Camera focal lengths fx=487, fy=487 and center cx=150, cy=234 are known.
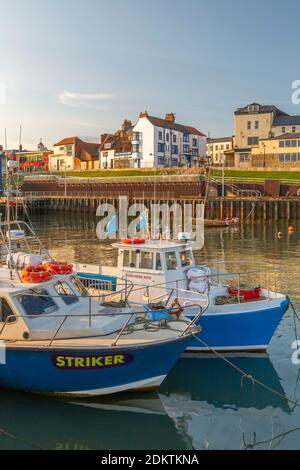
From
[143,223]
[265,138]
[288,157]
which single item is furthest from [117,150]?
[143,223]

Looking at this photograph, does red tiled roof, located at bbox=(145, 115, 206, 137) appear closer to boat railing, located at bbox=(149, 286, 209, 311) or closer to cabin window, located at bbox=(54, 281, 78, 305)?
boat railing, located at bbox=(149, 286, 209, 311)

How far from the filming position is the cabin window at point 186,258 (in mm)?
15391

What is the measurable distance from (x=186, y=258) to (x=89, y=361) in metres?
5.94

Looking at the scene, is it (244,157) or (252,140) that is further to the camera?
(252,140)

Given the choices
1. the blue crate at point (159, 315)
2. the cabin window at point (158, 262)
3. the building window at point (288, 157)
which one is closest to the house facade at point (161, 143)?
the building window at point (288, 157)

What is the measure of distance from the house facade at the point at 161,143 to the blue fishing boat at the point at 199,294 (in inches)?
2713

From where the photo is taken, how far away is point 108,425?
1025 cm

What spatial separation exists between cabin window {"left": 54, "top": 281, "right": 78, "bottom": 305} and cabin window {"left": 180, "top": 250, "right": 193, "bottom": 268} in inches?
166

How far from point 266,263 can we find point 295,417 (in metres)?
19.3

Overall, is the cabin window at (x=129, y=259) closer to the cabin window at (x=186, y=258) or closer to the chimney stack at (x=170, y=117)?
the cabin window at (x=186, y=258)

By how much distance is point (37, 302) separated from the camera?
37.5 ft

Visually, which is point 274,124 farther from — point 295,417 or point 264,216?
point 295,417

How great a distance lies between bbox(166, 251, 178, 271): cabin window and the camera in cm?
1501

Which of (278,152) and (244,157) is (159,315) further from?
(244,157)
